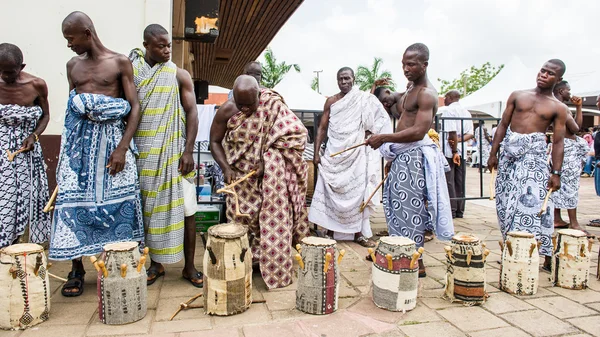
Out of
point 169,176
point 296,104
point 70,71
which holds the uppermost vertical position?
point 296,104

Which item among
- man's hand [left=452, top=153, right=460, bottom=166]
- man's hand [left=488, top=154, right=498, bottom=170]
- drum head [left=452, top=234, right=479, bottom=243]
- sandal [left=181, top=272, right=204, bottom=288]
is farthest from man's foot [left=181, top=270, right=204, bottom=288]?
man's hand [left=452, top=153, right=460, bottom=166]

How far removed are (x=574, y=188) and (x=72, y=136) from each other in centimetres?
571

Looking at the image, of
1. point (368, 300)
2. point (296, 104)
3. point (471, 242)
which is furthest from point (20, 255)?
point (296, 104)

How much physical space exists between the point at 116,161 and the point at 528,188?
338cm

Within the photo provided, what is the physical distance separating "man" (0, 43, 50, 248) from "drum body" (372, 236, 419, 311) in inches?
110

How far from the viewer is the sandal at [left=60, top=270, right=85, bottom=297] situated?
123 inches

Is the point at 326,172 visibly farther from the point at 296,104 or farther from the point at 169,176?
the point at 296,104

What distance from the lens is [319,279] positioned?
9.26 feet

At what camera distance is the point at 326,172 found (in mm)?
4887

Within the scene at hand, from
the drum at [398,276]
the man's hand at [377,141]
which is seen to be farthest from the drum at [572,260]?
the man's hand at [377,141]

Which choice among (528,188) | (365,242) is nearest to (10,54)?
(365,242)

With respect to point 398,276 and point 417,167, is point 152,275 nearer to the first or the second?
point 398,276

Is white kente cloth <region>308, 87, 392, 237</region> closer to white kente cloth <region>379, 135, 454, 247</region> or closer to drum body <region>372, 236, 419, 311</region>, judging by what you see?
white kente cloth <region>379, 135, 454, 247</region>

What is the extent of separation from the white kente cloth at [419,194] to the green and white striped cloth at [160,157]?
178 centimetres
